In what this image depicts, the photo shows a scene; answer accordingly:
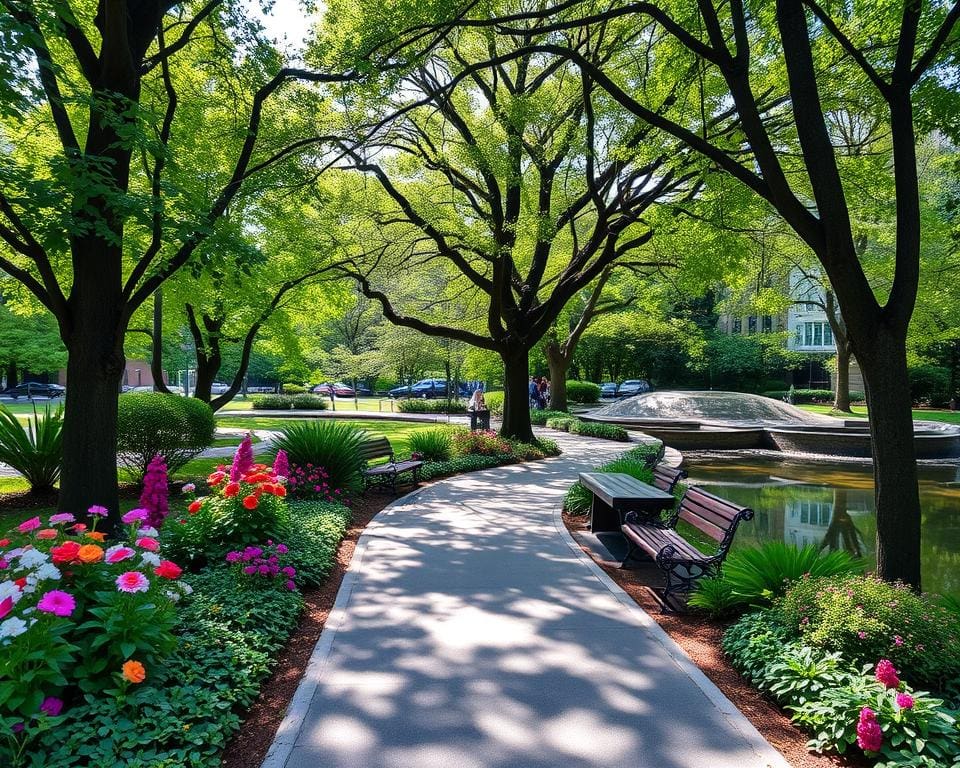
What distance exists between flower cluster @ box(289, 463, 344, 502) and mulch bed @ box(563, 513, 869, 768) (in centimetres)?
444

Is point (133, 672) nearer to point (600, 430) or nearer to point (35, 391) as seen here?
point (600, 430)

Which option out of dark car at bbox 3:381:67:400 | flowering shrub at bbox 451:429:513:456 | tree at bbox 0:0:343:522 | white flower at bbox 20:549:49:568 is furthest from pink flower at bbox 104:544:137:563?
dark car at bbox 3:381:67:400

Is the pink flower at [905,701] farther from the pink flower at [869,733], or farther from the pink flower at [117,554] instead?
the pink flower at [117,554]

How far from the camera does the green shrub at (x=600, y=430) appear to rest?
2034cm

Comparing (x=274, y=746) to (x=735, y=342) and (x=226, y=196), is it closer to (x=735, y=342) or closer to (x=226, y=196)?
(x=226, y=196)

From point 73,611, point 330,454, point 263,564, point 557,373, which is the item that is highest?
point 557,373

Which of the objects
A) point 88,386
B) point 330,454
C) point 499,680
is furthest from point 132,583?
point 330,454

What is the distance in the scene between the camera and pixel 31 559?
10.5 feet

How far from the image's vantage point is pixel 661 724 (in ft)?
11.6

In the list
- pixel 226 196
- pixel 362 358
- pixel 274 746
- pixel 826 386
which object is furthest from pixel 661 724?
pixel 826 386

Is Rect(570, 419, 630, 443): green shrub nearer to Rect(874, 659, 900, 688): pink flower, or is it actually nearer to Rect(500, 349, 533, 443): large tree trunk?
Rect(500, 349, 533, 443): large tree trunk

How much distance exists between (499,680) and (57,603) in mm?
2567

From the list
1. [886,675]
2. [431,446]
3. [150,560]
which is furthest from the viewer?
[431,446]

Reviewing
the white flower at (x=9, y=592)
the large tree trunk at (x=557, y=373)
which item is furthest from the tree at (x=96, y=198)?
the large tree trunk at (x=557, y=373)
